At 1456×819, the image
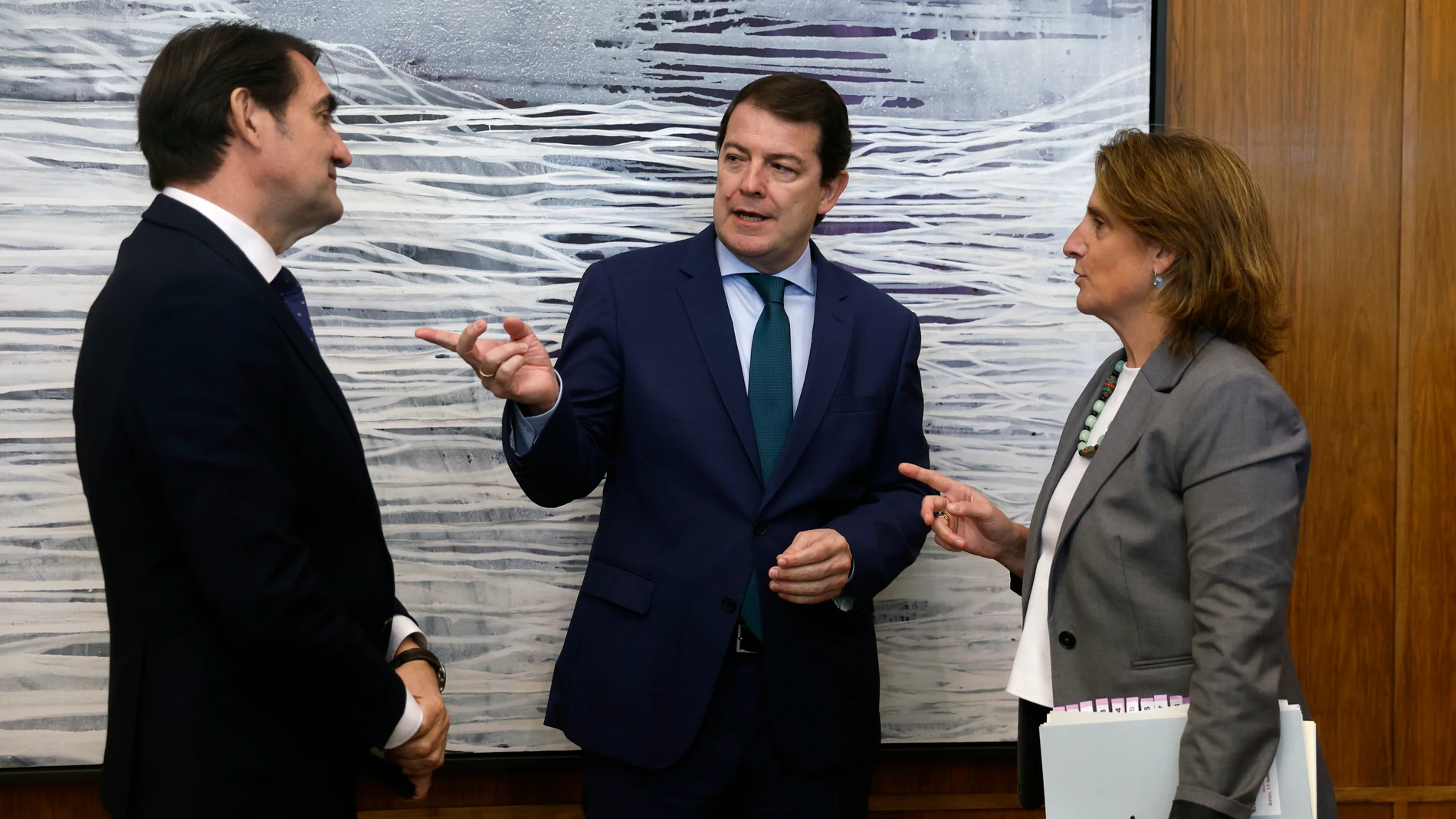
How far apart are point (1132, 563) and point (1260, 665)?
7.9 inches

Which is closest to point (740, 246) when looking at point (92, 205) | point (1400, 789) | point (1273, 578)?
point (1273, 578)

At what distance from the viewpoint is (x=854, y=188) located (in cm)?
245

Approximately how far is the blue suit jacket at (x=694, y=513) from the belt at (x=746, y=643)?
35 mm

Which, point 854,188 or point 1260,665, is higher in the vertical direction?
point 854,188

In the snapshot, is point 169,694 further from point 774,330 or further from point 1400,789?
point 1400,789

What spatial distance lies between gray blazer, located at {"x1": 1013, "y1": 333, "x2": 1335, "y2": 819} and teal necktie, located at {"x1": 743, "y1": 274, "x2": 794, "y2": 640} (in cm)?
51

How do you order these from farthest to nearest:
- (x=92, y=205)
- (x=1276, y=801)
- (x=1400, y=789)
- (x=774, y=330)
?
1. (x=1400, y=789)
2. (x=92, y=205)
3. (x=774, y=330)
4. (x=1276, y=801)

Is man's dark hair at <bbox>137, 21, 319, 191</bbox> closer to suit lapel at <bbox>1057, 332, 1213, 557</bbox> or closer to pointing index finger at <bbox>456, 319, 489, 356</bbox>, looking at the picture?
pointing index finger at <bbox>456, 319, 489, 356</bbox>

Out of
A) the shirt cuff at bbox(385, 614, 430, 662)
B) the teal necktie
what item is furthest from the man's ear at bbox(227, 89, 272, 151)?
the teal necktie

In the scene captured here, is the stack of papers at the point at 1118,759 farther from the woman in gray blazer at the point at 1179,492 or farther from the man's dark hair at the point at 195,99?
the man's dark hair at the point at 195,99

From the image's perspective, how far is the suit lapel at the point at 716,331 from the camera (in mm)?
1897

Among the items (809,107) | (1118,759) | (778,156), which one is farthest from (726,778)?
(809,107)

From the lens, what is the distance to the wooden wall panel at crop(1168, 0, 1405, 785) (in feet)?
8.25

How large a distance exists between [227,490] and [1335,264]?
8.07 ft
